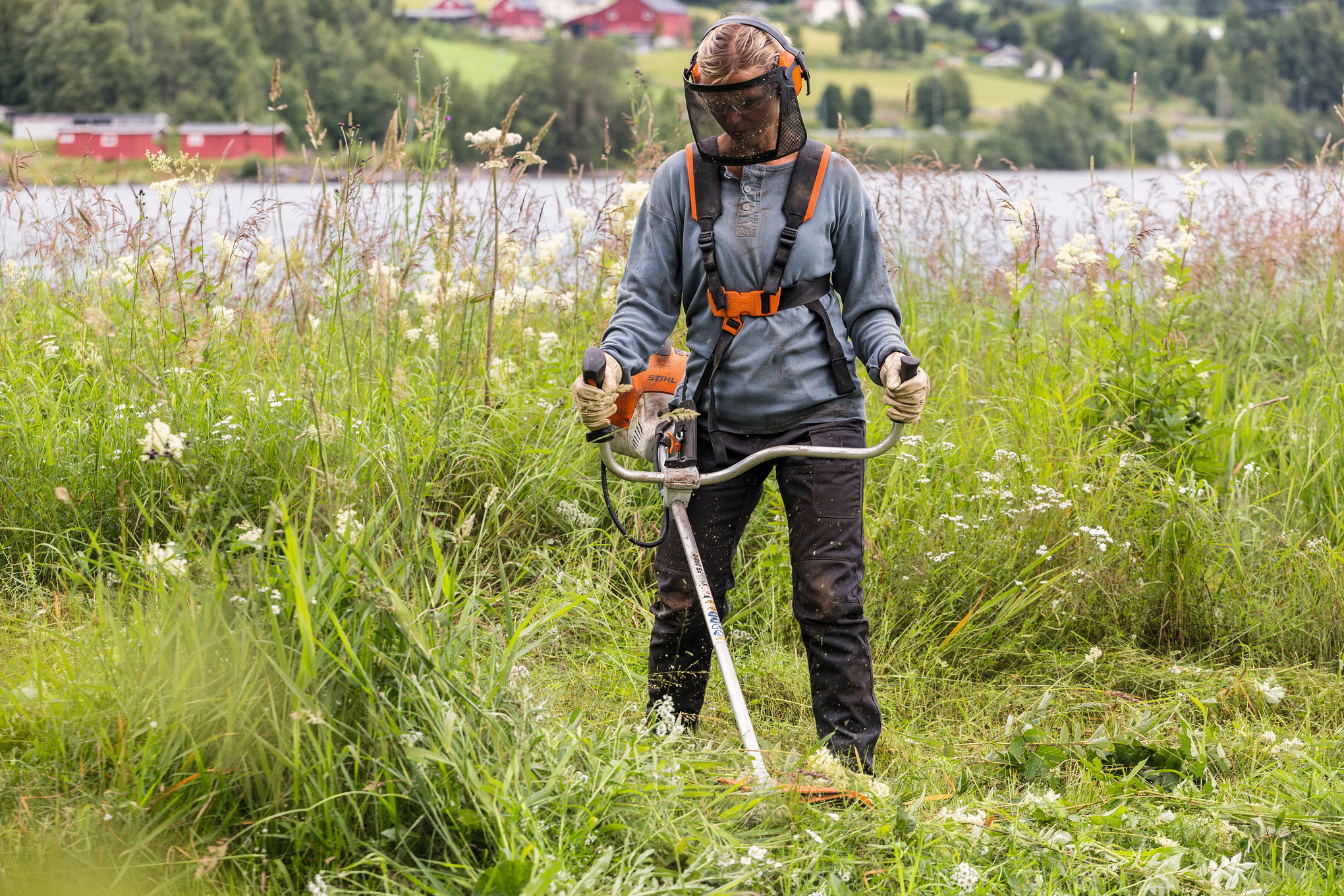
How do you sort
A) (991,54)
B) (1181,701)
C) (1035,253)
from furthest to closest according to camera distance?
(991,54), (1035,253), (1181,701)

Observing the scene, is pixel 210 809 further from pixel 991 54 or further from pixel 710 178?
pixel 991 54

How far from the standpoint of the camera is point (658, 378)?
2842 mm

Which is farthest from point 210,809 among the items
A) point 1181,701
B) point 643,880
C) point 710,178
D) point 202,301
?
point 1181,701

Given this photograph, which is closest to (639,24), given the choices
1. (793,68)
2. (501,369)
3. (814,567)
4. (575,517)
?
(501,369)

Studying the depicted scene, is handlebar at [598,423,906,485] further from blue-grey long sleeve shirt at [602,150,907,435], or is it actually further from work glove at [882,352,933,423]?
blue-grey long sleeve shirt at [602,150,907,435]

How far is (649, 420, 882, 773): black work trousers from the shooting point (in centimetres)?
277

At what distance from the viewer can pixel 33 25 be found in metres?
15.4

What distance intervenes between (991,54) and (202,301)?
4203cm

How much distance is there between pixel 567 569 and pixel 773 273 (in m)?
1.63

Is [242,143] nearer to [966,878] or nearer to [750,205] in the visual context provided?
[750,205]

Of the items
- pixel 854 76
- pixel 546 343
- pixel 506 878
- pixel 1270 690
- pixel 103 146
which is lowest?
pixel 1270 690

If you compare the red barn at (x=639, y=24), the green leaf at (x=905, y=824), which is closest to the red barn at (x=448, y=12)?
the red barn at (x=639, y=24)

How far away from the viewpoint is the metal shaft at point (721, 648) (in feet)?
7.58

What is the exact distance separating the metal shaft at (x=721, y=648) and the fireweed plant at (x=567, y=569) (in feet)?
0.27
